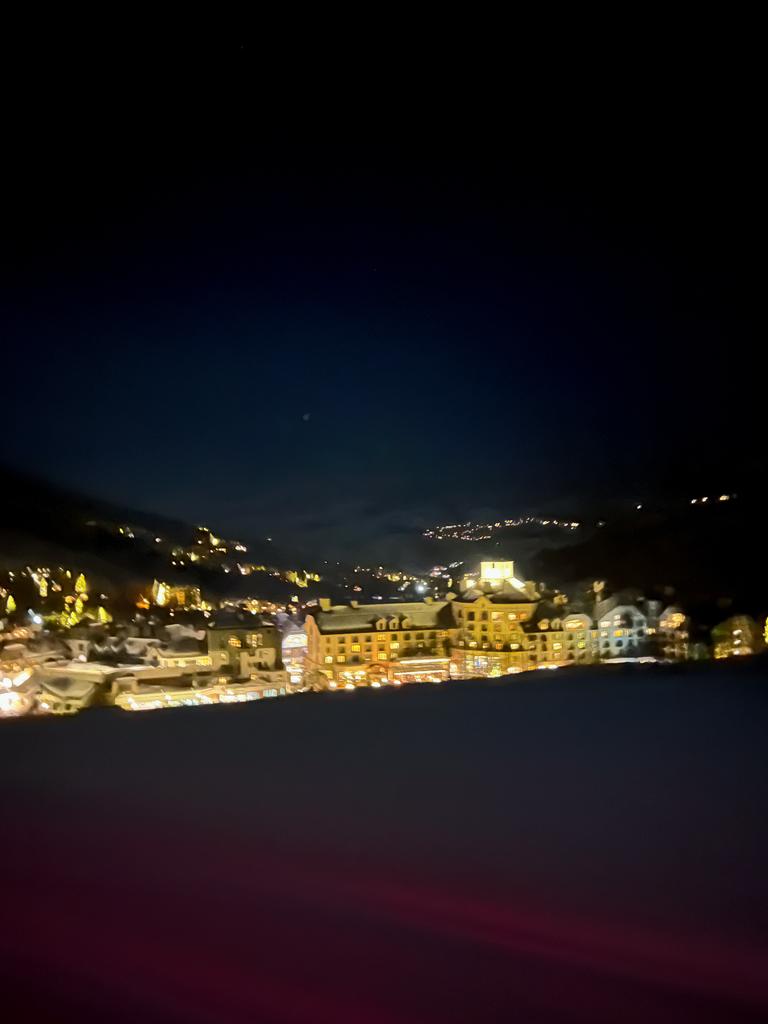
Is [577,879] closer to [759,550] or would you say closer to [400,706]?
[400,706]

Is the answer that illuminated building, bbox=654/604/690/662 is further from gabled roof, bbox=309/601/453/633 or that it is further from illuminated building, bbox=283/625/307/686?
illuminated building, bbox=283/625/307/686

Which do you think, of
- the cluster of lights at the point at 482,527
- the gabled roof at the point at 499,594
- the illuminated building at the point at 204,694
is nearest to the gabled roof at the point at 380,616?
the gabled roof at the point at 499,594

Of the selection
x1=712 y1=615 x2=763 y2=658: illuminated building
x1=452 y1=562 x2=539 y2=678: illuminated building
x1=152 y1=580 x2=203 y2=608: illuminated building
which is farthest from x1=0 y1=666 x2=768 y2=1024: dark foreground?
x1=152 y1=580 x2=203 y2=608: illuminated building

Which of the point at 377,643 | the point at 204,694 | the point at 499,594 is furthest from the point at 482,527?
the point at 204,694

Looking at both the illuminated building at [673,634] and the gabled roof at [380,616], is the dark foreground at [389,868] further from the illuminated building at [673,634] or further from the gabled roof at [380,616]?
the illuminated building at [673,634]

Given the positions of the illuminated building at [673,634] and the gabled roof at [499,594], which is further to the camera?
the gabled roof at [499,594]

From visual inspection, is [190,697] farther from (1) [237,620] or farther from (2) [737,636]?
(2) [737,636]
